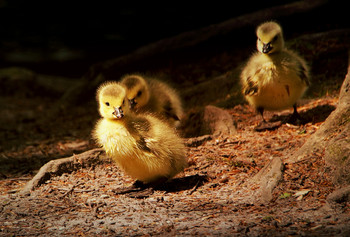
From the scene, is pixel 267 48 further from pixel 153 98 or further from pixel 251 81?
pixel 153 98

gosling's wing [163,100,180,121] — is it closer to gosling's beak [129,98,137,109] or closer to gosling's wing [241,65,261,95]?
gosling's beak [129,98,137,109]

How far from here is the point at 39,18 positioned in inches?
464

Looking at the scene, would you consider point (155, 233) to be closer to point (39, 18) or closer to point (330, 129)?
point (330, 129)

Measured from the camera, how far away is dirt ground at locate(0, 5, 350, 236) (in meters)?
2.68

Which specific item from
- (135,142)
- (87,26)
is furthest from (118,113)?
(87,26)

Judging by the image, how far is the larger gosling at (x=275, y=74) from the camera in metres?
4.94

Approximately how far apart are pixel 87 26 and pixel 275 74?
8000 mm

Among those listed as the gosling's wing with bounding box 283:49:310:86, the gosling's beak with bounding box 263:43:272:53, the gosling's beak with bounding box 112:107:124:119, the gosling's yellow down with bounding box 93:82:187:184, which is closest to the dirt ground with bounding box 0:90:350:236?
the gosling's yellow down with bounding box 93:82:187:184

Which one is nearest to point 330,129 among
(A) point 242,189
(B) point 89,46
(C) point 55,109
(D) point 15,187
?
(A) point 242,189

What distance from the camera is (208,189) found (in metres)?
3.58

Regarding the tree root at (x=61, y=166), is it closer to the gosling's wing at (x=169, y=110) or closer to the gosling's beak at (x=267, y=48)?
the gosling's wing at (x=169, y=110)

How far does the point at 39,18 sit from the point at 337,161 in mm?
10557

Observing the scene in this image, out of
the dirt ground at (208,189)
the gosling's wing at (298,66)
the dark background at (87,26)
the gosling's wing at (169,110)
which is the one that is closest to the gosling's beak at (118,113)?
the dirt ground at (208,189)

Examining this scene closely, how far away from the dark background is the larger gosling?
17.6 feet
